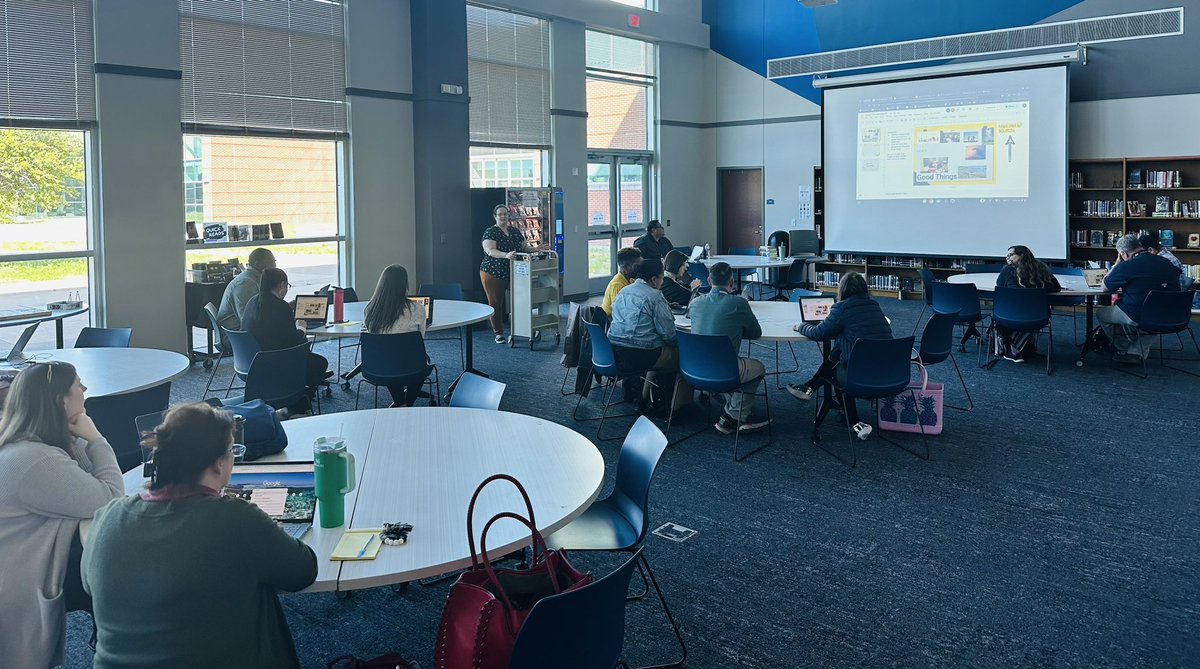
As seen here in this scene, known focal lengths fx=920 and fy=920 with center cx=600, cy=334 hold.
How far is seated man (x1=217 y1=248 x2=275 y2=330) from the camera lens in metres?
6.52

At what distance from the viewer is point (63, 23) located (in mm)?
7773

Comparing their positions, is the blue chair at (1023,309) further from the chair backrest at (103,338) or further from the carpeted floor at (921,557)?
the chair backrest at (103,338)

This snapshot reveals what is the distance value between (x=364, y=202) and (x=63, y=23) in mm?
3396

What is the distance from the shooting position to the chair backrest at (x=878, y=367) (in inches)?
209

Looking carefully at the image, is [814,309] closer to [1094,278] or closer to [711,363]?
[711,363]

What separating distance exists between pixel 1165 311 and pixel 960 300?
1612mm

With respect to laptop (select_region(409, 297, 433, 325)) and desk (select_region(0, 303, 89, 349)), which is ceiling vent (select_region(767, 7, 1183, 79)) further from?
desk (select_region(0, 303, 89, 349))

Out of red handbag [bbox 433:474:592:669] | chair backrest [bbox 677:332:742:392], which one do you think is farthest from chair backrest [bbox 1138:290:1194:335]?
red handbag [bbox 433:474:592:669]

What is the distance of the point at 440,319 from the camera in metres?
6.54

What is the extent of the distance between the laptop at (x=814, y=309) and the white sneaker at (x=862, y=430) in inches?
28.3

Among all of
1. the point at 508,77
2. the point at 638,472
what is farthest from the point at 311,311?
the point at 508,77

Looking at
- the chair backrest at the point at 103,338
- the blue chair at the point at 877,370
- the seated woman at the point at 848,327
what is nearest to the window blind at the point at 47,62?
the chair backrest at the point at 103,338

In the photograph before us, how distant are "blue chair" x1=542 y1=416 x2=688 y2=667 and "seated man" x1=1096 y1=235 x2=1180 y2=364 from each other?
6296mm

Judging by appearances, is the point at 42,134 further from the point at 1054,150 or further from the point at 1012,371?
the point at 1054,150
